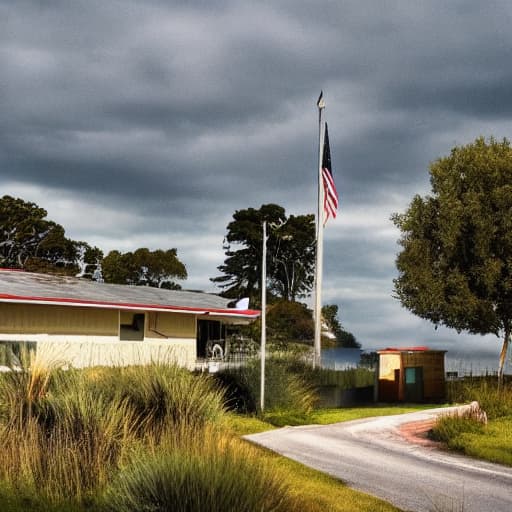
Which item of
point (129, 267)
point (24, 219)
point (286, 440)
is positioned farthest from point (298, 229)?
point (286, 440)

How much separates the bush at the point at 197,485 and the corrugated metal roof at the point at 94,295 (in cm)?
1662

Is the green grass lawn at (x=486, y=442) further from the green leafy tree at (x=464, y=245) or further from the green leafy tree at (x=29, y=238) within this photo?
the green leafy tree at (x=29, y=238)

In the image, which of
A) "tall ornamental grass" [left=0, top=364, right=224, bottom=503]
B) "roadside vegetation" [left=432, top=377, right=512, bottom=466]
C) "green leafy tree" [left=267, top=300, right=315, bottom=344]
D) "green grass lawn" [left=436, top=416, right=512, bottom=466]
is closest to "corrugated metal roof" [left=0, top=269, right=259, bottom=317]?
"tall ornamental grass" [left=0, top=364, right=224, bottom=503]

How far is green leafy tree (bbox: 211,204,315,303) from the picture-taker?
66500 millimetres

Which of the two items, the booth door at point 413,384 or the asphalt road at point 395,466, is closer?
the asphalt road at point 395,466

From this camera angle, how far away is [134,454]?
10.7m

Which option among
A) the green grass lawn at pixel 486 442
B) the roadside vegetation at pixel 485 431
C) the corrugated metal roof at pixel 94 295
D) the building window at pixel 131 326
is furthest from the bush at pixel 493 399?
the building window at pixel 131 326

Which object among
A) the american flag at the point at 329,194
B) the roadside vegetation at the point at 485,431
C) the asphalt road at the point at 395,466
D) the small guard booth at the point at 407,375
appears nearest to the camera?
the asphalt road at the point at 395,466

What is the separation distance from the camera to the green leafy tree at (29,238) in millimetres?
63906

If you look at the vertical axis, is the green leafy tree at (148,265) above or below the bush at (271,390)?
above

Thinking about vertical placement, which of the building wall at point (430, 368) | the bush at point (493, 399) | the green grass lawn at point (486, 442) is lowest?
the green grass lawn at point (486, 442)

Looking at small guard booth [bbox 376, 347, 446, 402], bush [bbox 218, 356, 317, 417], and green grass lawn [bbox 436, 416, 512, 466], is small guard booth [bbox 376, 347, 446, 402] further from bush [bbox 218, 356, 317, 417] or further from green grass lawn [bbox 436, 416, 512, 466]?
green grass lawn [bbox 436, 416, 512, 466]

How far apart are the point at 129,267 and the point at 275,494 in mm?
64688

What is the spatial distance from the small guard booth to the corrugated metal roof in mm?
7723
